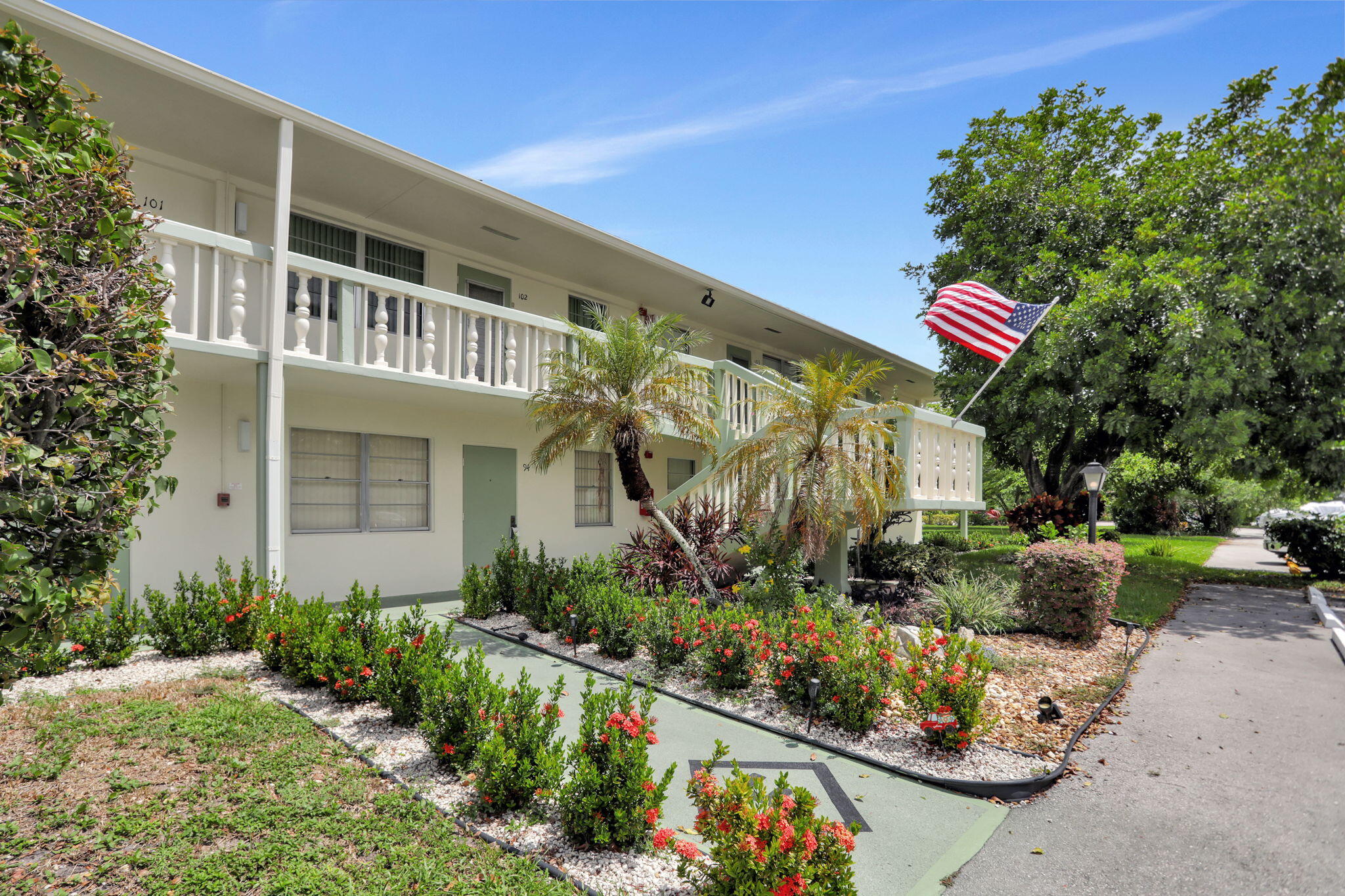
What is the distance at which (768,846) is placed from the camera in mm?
2754

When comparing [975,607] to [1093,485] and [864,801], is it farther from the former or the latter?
[864,801]

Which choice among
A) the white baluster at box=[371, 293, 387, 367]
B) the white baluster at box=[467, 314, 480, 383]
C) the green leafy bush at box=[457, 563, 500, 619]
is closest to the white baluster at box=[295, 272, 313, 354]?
the white baluster at box=[371, 293, 387, 367]

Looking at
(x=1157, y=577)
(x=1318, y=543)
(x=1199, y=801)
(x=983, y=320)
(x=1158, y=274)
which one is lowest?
(x=1157, y=577)

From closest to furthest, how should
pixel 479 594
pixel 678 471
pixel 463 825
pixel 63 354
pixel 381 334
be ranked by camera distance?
pixel 63 354 → pixel 463 825 → pixel 381 334 → pixel 479 594 → pixel 678 471

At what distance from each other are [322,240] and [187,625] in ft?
18.9

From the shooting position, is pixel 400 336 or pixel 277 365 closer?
pixel 277 365

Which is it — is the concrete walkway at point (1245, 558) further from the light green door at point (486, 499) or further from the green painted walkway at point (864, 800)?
the light green door at point (486, 499)

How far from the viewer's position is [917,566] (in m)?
11.2

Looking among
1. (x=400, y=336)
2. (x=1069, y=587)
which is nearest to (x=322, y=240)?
(x=400, y=336)

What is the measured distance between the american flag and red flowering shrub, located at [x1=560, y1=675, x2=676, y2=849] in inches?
361

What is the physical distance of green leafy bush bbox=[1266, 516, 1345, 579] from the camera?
581 inches

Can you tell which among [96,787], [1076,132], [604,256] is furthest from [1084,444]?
[96,787]

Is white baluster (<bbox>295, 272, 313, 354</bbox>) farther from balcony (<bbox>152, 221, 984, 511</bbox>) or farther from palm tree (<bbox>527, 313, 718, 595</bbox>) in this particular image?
palm tree (<bbox>527, 313, 718, 595</bbox>)

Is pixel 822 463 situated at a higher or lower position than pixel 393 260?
lower
